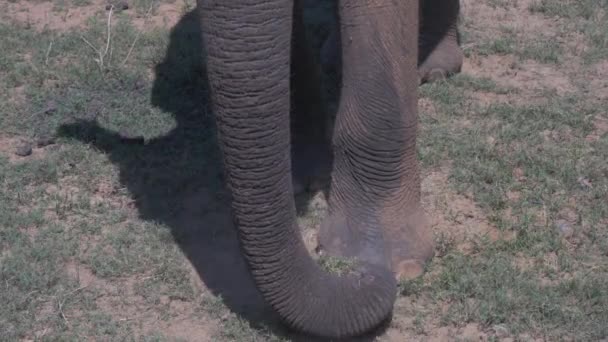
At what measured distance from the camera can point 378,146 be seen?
4016 millimetres

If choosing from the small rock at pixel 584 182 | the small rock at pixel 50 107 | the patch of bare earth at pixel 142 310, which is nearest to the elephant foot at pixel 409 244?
the patch of bare earth at pixel 142 310

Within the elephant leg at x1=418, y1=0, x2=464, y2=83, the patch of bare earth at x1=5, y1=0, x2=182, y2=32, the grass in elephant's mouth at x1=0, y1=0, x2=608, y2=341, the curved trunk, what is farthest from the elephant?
the curved trunk

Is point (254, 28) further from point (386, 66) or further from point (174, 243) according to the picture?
point (174, 243)

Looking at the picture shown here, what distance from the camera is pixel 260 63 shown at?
9.34 ft

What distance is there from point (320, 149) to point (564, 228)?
1.17 meters

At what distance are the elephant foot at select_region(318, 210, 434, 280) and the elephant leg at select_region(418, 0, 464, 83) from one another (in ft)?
5.66

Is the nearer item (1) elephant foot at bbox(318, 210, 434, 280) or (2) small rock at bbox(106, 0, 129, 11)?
(1) elephant foot at bbox(318, 210, 434, 280)

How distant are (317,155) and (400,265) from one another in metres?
0.95

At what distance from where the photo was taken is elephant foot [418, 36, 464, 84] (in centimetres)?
572

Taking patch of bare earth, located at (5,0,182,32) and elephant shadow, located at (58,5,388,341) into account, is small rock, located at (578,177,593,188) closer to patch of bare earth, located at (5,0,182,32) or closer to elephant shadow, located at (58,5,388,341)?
elephant shadow, located at (58,5,388,341)

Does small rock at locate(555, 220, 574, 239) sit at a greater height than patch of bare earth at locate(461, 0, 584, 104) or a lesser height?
greater

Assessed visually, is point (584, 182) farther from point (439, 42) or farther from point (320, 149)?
point (439, 42)

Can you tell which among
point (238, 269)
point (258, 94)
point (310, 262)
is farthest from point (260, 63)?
point (238, 269)

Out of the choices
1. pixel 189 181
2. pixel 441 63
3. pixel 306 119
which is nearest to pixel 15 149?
pixel 189 181
